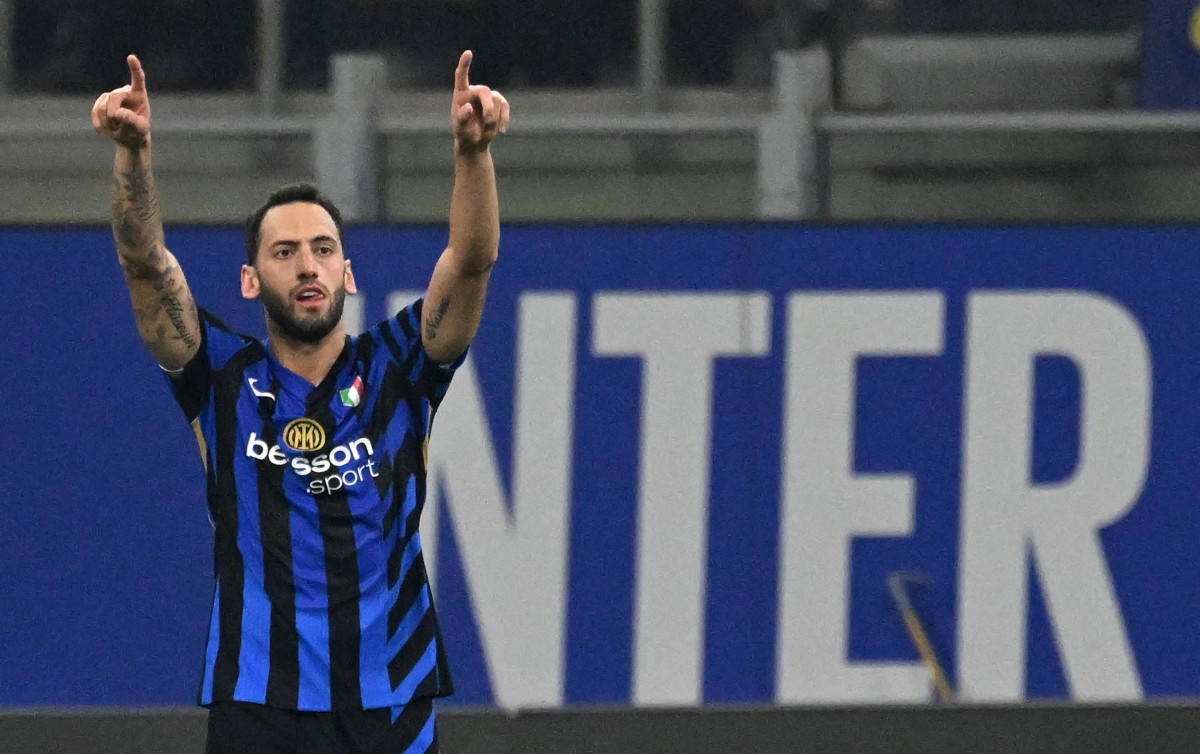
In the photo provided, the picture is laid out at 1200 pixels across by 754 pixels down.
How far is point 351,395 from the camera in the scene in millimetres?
3473

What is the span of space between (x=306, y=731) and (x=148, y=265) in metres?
0.83

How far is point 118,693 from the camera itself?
6.16 meters

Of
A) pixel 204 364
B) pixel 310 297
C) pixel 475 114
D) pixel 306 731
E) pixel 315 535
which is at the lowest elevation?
pixel 306 731

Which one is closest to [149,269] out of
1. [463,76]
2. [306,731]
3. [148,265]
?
[148,265]

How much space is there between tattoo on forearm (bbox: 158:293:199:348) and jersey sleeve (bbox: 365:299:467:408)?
1.07 ft

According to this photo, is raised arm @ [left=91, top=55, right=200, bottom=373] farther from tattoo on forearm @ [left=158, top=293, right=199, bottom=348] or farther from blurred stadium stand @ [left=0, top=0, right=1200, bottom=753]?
blurred stadium stand @ [left=0, top=0, right=1200, bottom=753]

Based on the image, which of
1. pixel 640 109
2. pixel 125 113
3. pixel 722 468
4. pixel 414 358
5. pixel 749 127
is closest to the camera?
pixel 125 113

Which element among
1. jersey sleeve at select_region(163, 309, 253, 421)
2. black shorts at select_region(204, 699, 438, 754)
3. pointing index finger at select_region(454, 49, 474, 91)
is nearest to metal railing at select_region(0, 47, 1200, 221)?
jersey sleeve at select_region(163, 309, 253, 421)

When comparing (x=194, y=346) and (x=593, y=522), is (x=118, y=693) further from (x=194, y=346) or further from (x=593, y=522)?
(x=194, y=346)

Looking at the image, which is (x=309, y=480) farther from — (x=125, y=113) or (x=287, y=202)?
(x=125, y=113)

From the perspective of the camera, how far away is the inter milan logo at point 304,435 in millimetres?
3418

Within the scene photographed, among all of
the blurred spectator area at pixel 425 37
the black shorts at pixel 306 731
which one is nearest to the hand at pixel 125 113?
the black shorts at pixel 306 731

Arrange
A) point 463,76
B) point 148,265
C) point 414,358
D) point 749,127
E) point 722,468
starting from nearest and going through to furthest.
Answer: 1. point 463,76
2. point 148,265
3. point 414,358
4. point 722,468
5. point 749,127

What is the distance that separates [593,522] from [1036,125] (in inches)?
75.2
